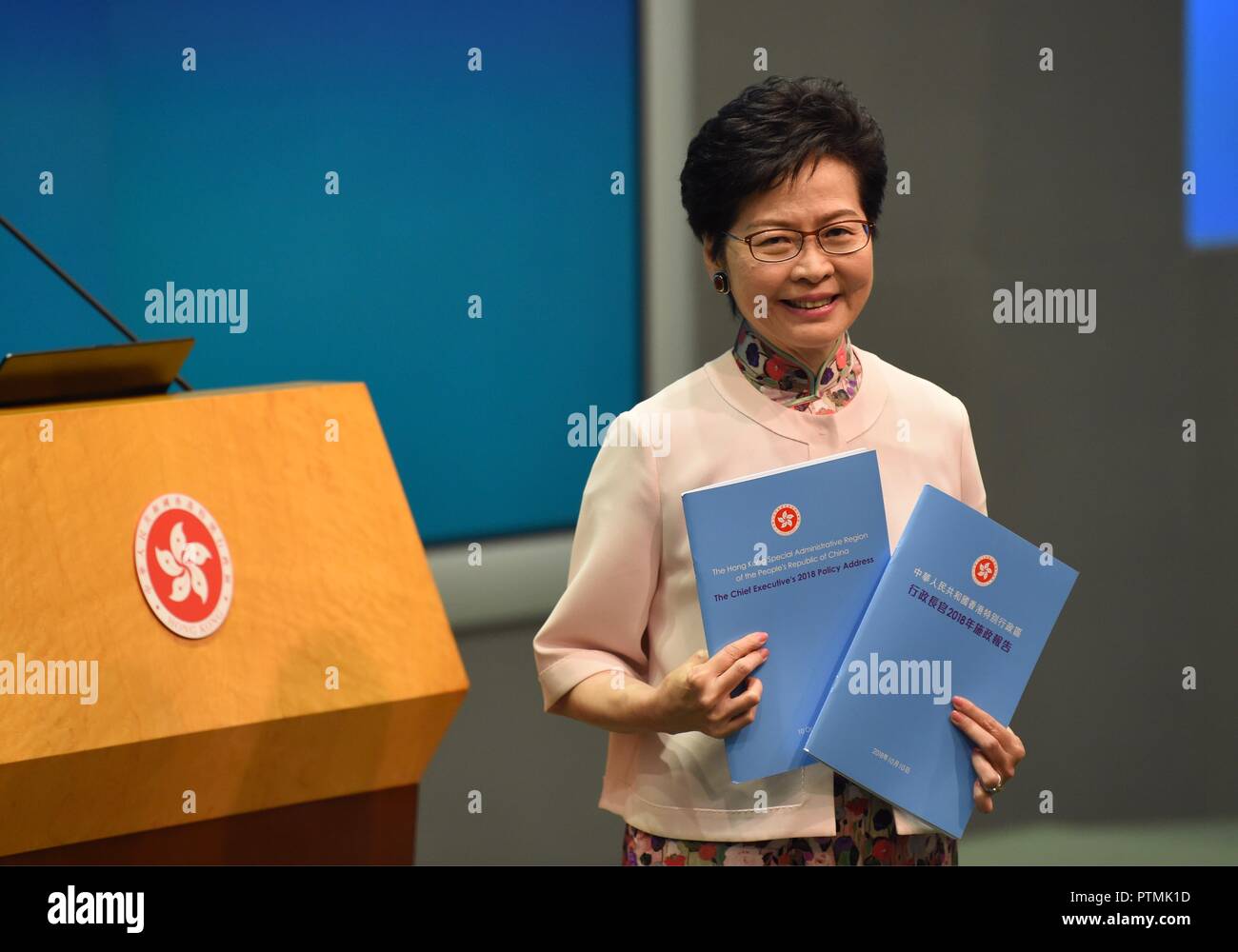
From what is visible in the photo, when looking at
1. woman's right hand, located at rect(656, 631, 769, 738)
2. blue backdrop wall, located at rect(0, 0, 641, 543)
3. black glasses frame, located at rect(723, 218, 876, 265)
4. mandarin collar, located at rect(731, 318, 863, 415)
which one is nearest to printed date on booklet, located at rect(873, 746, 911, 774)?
woman's right hand, located at rect(656, 631, 769, 738)

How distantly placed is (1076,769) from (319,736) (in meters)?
2.41

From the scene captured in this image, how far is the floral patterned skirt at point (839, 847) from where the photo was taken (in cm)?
159

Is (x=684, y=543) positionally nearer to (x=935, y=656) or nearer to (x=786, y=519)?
(x=786, y=519)

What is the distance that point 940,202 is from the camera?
3658 mm

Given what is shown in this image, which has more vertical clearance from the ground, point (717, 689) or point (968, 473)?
point (968, 473)

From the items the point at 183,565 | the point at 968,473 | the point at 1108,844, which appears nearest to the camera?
the point at 968,473

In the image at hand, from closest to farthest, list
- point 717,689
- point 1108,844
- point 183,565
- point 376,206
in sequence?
point 717,689 < point 183,565 < point 376,206 < point 1108,844

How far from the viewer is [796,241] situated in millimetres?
1585

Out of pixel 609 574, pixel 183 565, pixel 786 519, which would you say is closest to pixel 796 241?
pixel 786 519

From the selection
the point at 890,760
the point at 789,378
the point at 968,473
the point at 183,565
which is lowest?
the point at 890,760

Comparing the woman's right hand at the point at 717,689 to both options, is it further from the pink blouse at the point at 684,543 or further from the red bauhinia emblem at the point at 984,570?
the red bauhinia emblem at the point at 984,570

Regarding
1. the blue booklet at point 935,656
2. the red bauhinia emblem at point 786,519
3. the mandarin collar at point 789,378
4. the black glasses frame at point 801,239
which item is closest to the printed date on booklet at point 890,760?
the blue booklet at point 935,656

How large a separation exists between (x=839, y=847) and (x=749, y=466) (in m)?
0.40

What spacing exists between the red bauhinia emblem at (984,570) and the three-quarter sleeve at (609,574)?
32 centimetres
